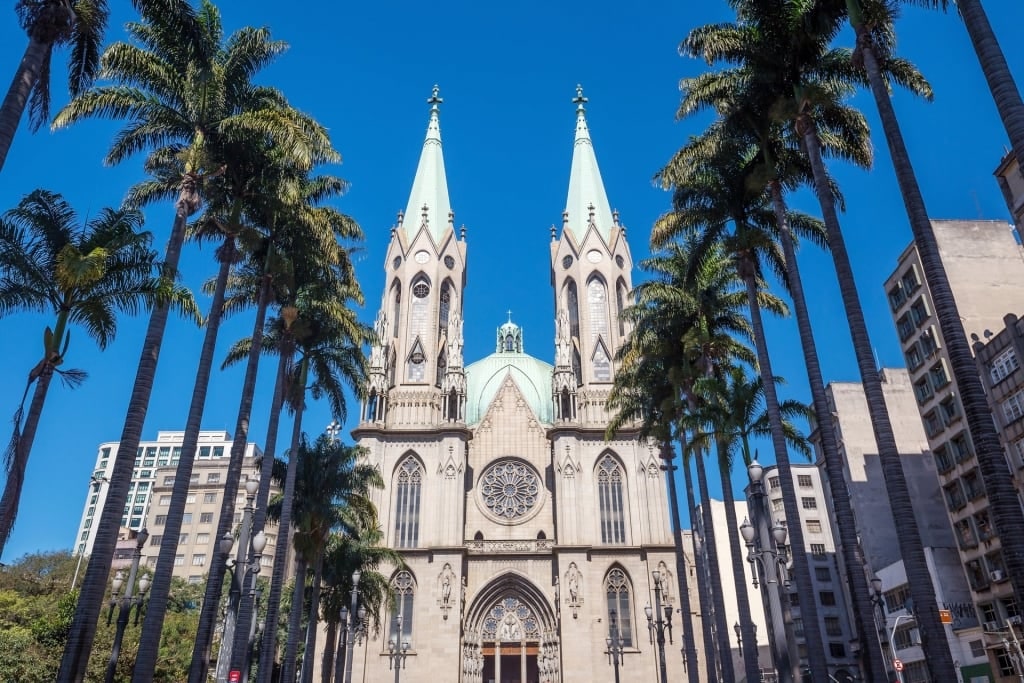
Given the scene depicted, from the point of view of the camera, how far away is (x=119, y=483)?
1681 cm

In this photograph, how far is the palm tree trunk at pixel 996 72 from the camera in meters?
12.1

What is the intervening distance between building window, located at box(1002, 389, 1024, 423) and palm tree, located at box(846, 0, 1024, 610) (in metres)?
23.7

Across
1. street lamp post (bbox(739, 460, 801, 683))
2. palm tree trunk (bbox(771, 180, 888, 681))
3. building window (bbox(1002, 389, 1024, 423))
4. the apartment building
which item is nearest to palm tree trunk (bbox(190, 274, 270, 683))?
street lamp post (bbox(739, 460, 801, 683))

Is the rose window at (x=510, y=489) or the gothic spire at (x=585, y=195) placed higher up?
the gothic spire at (x=585, y=195)

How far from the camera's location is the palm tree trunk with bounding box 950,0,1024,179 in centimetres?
1205

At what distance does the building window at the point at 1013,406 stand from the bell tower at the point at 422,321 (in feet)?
107

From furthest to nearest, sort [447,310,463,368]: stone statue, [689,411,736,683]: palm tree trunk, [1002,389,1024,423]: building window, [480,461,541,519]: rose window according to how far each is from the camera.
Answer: [447,310,463,368]: stone statue, [480,461,541,519]: rose window, [1002,389,1024,423]: building window, [689,411,736,683]: palm tree trunk

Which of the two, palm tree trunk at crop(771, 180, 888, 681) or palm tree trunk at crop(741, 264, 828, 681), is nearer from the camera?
palm tree trunk at crop(771, 180, 888, 681)

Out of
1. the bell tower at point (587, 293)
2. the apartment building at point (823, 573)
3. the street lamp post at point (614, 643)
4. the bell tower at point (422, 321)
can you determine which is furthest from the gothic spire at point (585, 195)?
the street lamp post at point (614, 643)

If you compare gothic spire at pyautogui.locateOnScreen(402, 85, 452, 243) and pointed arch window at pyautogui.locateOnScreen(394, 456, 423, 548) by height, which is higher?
gothic spire at pyautogui.locateOnScreen(402, 85, 452, 243)

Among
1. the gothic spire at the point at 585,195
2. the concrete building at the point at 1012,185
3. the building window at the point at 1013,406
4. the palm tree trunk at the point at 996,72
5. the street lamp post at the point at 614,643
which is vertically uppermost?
the gothic spire at the point at 585,195

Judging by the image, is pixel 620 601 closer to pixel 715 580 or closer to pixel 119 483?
pixel 715 580

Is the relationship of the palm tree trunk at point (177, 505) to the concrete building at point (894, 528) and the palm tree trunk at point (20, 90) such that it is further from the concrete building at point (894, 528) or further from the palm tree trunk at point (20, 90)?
the concrete building at point (894, 528)

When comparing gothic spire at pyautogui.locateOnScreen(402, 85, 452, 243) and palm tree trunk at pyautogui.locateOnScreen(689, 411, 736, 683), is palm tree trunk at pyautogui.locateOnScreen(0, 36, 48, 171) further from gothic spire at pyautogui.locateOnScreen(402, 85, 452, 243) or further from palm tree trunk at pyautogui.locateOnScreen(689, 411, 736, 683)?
gothic spire at pyautogui.locateOnScreen(402, 85, 452, 243)
